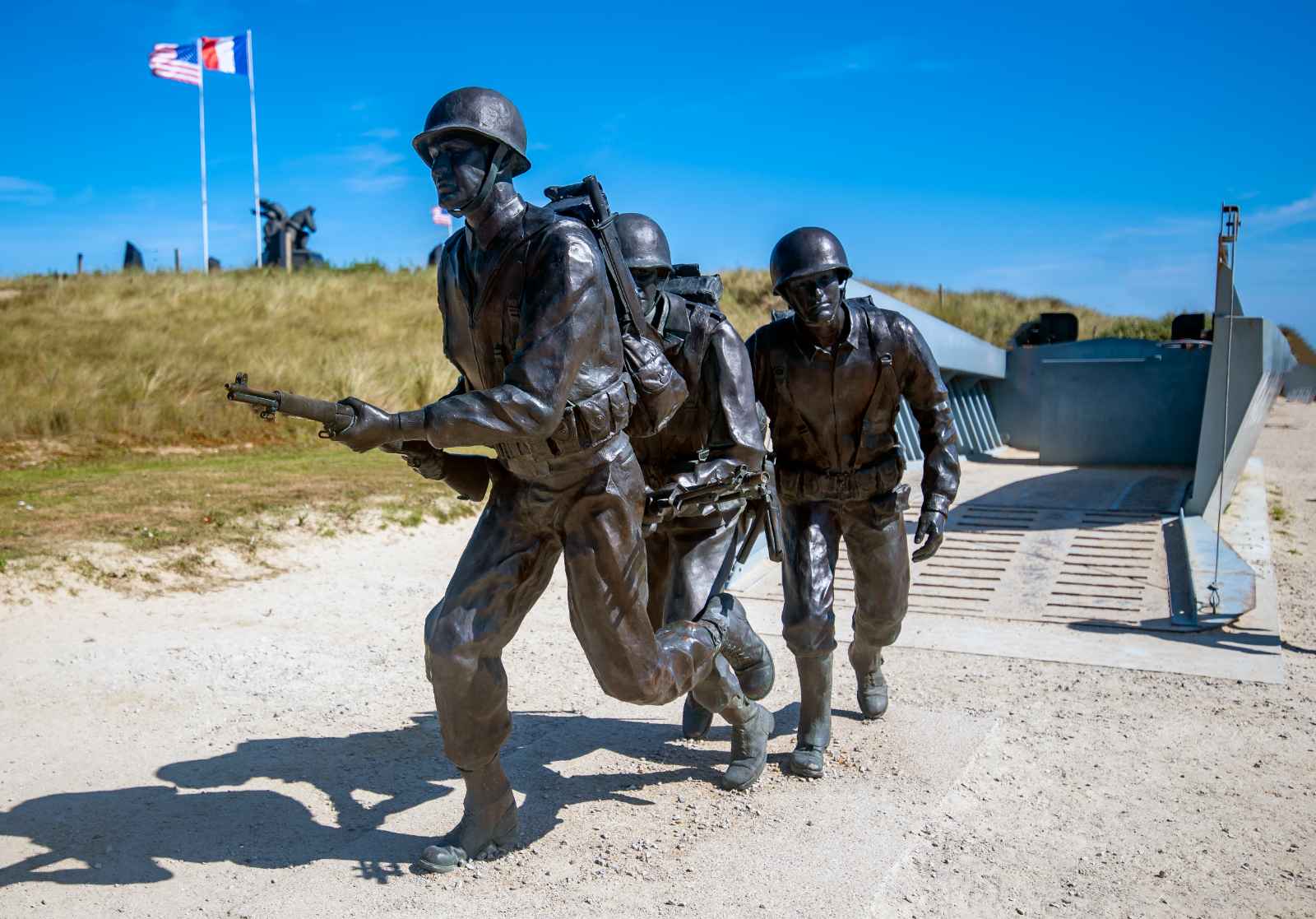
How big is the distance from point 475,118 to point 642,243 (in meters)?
1.42

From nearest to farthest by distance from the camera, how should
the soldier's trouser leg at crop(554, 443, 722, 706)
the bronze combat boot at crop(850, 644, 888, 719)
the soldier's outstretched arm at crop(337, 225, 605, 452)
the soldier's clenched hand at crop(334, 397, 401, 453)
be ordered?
the soldier's clenched hand at crop(334, 397, 401, 453) → the soldier's outstretched arm at crop(337, 225, 605, 452) → the soldier's trouser leg at crop(554, 443, 722, 706) → the bronze combat boot at crop(850, 644, 888, 719)

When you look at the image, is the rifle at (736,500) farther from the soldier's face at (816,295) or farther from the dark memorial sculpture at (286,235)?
the dark memorial sculpture at (286,235)

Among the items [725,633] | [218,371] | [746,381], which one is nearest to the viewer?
[725,633]

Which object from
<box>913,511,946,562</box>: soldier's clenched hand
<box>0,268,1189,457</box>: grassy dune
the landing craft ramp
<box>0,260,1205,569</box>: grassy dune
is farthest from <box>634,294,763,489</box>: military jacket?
<box>0,268,1189,457</box>: grassy dune

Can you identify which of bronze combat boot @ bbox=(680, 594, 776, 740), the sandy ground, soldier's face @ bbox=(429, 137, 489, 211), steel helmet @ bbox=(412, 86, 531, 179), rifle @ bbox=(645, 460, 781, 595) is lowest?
the sandy ground

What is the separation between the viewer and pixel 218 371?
50.8 ft

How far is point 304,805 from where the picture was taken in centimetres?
443

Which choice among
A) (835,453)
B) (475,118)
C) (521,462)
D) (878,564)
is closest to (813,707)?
(878,564)

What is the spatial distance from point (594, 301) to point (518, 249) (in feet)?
0.91

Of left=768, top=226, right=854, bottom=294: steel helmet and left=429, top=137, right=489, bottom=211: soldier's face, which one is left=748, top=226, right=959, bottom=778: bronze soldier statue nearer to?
left=768, top=226, right=854, bottom=294: steel helmet

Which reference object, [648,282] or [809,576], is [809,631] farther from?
[648,282]

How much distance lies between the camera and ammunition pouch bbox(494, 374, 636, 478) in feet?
11.5

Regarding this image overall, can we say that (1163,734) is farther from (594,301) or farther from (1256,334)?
(1256,334)

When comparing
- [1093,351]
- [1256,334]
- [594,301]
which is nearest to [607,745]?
[594,301]
